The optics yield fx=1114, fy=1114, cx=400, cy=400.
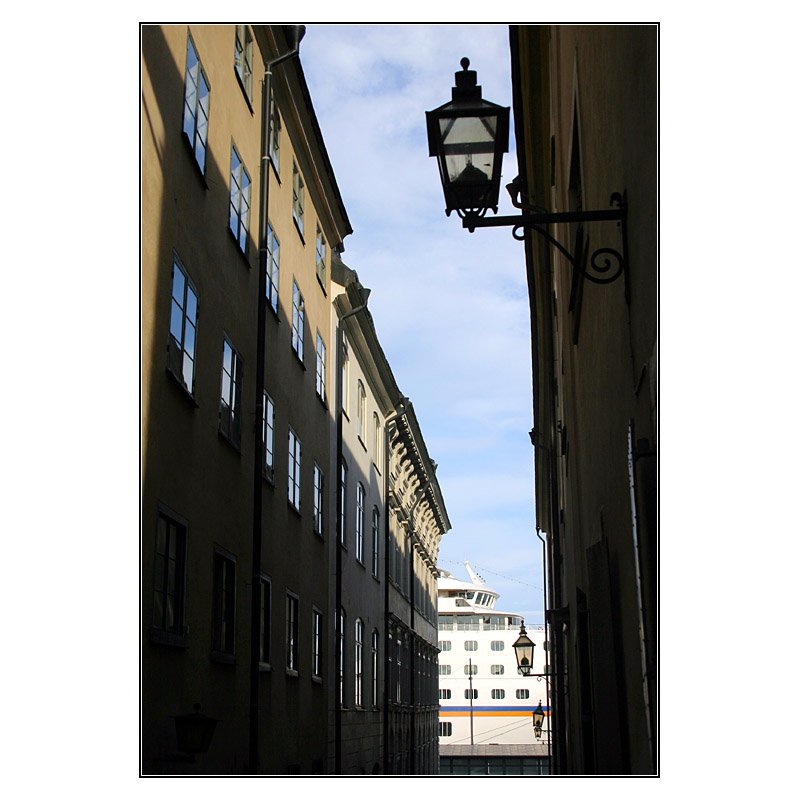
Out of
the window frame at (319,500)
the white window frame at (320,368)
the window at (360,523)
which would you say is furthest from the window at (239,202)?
the window at (360,523)

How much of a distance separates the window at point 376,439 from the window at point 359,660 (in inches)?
233

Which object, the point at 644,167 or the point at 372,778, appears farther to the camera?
the point at 372,778

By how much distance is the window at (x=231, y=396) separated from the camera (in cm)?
1352

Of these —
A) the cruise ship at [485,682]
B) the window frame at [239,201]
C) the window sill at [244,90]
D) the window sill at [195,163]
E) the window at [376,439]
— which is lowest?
the cruise ship at [485,682]

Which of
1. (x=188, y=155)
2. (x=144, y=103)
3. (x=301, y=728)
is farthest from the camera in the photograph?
(x=301, y=728)

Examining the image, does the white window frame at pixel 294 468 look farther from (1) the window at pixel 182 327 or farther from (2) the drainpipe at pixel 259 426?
(1) the window at pixel 182 327

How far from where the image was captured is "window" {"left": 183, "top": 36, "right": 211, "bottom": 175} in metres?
11.8

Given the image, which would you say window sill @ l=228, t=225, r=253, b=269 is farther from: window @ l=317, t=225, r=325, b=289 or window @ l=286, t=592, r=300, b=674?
window @ l=317, t=225, r=325, b=289

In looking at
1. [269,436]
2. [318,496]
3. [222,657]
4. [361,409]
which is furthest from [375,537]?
[222,657]
